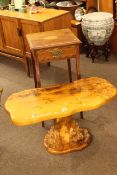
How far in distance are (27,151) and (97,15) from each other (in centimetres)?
199

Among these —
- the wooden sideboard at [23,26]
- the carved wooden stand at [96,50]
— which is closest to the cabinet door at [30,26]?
the wooden sideboard at [23,26]

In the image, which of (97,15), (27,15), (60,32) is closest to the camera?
(60,32)

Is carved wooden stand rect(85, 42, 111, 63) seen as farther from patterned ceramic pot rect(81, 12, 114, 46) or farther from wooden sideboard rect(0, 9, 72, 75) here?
wooden sideboard rect(0, 9, 72, 75)

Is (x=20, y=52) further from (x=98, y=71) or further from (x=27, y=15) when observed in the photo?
(x=98, y=71)

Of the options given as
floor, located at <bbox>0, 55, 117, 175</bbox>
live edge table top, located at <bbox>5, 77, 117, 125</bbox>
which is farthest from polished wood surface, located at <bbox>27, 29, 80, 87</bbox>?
floor, located at <bbox>0, 55, 117, 175</bbox>

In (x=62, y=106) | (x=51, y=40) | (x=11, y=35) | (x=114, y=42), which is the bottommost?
(x=114, y=42)

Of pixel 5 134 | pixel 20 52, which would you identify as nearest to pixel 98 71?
pixel 20 52

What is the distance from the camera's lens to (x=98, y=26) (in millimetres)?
3383

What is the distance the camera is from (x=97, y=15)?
3496 mm

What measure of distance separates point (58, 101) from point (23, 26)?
5.07 ft

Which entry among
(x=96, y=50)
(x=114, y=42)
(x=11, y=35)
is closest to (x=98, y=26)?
(x=96, y=50)

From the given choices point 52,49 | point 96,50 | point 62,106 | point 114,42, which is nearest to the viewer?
point 62,106

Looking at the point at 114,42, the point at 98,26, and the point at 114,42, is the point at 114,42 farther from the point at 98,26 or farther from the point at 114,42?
the point at 98,26

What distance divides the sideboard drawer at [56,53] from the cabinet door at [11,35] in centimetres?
128
